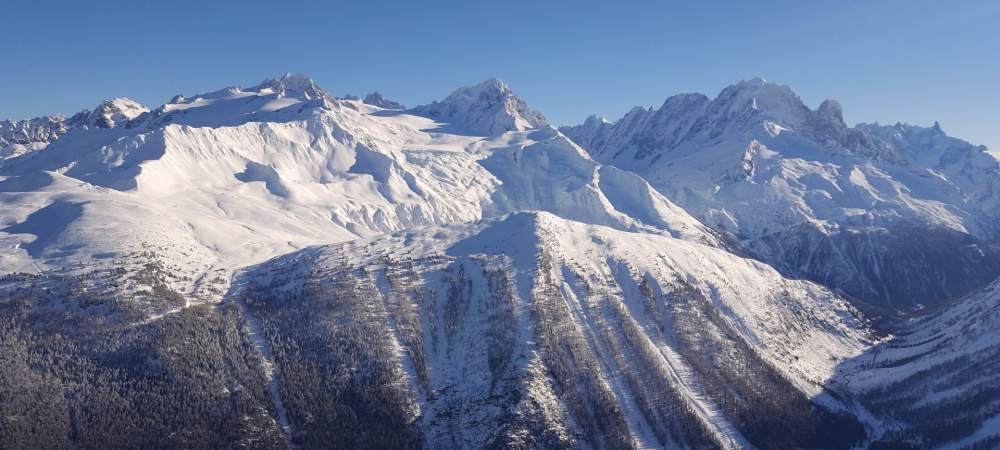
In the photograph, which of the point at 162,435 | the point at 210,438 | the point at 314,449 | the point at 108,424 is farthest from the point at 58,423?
the point at 314,449

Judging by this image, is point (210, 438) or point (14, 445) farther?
point (210, 438)

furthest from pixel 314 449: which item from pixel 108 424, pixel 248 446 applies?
pixel 108 424

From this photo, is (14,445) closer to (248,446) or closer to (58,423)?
(58,423)

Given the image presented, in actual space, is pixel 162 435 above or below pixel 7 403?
below

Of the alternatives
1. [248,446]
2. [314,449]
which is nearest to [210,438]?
[248,446]

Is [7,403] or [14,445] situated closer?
[14,445]

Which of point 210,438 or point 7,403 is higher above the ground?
point 7,403

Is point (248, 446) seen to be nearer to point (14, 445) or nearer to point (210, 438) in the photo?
point (210, 438)
